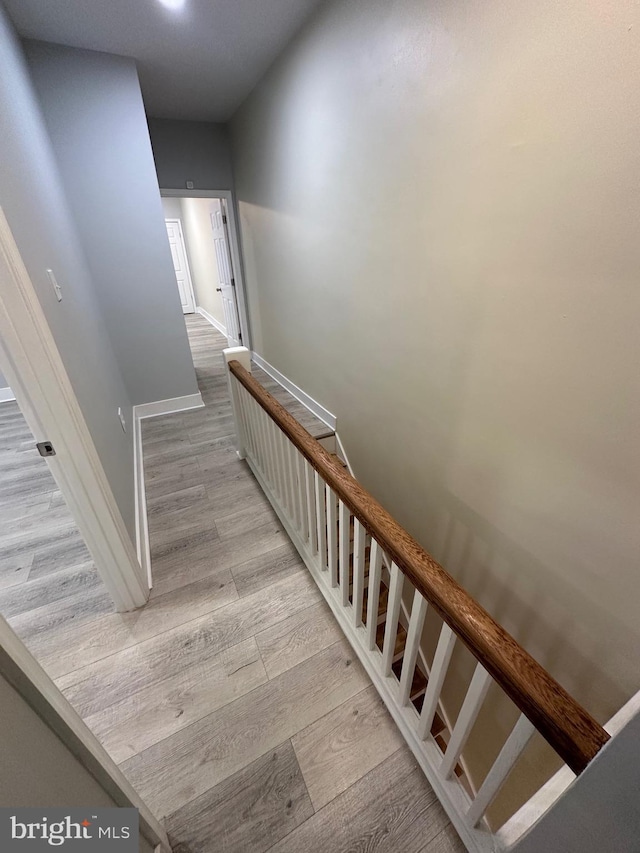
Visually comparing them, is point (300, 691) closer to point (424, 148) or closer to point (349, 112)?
point (424, 148)

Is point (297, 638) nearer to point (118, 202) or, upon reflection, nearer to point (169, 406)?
point (169, 406)

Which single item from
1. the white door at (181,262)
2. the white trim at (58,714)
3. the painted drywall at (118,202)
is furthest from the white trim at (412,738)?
the white door at (181,262)

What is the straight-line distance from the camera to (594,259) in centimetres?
99

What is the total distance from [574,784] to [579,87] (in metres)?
1.57

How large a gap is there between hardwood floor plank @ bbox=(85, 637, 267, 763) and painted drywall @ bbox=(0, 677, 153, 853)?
23.4 inches

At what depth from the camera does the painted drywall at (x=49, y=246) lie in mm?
1114

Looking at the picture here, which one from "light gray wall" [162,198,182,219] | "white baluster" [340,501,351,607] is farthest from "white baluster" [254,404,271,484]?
"light gray wall" [162,198,182,219]

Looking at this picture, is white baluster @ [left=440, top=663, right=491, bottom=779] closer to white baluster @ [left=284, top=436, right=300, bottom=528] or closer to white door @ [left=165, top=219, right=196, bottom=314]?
white baluster @ [left=284, top=436, right=300, bottom=528]

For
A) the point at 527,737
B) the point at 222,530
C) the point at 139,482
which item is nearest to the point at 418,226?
the point at 527,737

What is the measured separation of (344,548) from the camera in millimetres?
1254

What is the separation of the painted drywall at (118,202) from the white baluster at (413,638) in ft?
10.2

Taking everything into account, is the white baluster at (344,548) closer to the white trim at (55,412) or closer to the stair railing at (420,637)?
the stair railing at (420,637)

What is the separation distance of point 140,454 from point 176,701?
6.13 feet

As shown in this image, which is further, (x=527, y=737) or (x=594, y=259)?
(x=594, y=259)
